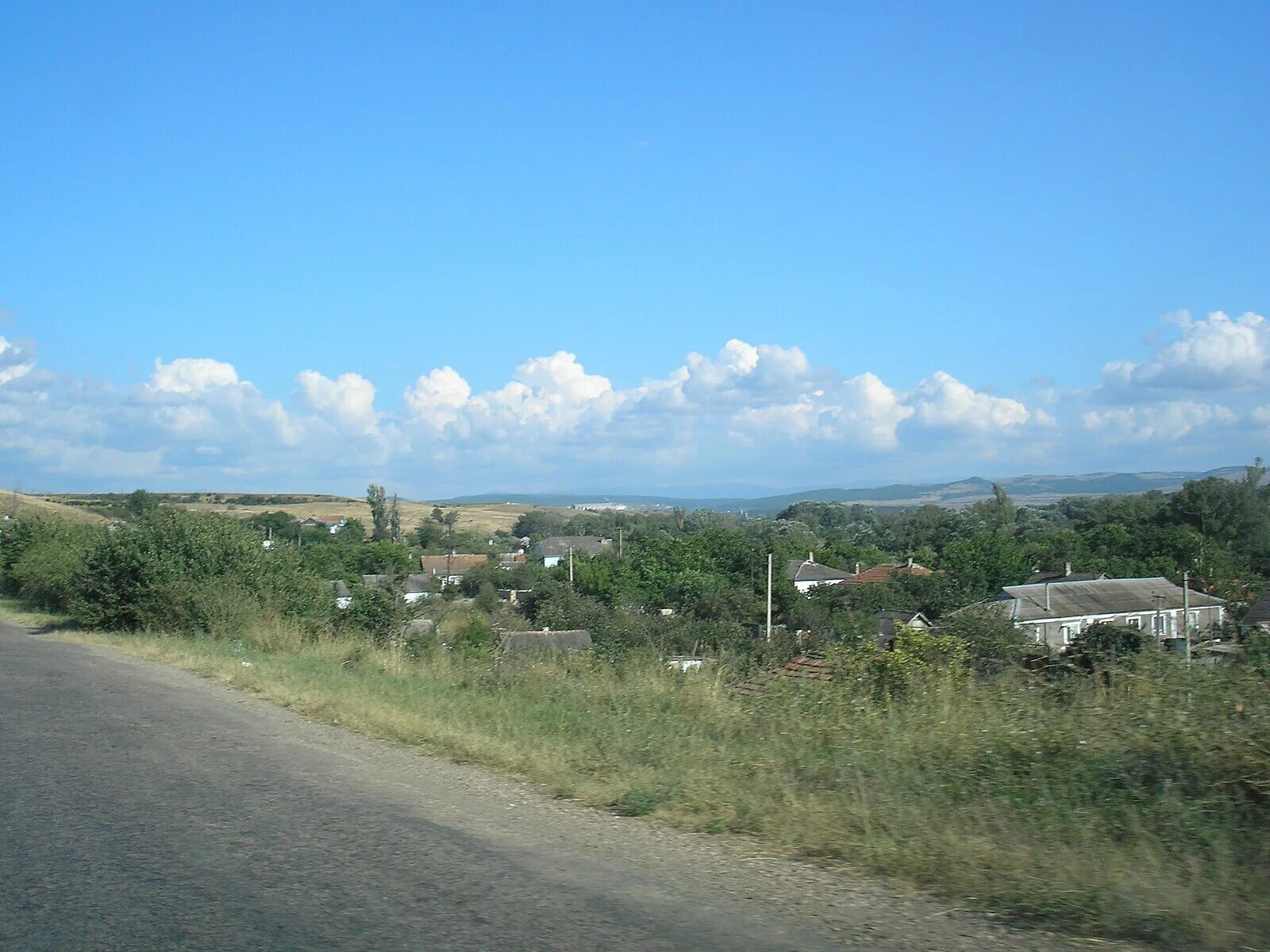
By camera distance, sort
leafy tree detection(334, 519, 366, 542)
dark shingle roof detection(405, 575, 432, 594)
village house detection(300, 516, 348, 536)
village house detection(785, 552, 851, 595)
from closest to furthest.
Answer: dark shingle roof detection(405, 575, 432, 594), village house detection(785, 552, 851, 595), leafy tree detection(334, 519, 366, 542), village house detection(300, 516, 348, 536)

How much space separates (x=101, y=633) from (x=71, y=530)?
74.1 feet

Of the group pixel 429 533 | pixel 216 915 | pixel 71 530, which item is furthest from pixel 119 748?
pixel 429 533

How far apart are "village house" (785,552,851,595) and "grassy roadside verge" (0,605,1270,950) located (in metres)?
41.3

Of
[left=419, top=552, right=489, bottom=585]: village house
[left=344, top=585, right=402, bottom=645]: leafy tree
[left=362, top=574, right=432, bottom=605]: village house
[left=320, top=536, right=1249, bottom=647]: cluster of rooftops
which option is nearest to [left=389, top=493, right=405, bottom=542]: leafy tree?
[left=419, top=552, right=489, bottom=585]: village house

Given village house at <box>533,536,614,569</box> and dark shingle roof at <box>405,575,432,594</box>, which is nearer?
dark shingle roof at <box>405,575,432,594</box>

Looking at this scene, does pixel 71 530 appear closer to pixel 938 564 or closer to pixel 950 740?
pixel 938 564

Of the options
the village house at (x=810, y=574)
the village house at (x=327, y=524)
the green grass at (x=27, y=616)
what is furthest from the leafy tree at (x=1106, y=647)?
the village house at (x=327, y=524)

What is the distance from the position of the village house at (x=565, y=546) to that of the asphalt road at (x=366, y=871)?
70.4 meters

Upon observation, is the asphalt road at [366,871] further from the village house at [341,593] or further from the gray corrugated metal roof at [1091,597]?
the gray corrugated metal roof at [1091,597]

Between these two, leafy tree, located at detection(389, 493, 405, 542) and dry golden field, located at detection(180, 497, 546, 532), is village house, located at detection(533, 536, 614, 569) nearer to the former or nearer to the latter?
leafy tree, located at detection(389, 493, 405, 542)

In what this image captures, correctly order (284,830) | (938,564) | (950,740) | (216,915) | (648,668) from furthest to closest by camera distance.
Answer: (938,564) < (648,668) < (950,740) < (284,830) < (216,915)

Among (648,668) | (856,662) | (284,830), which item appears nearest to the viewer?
(284,830)

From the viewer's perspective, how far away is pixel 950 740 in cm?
699

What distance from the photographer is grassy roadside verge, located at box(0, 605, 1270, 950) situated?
4879 mm
